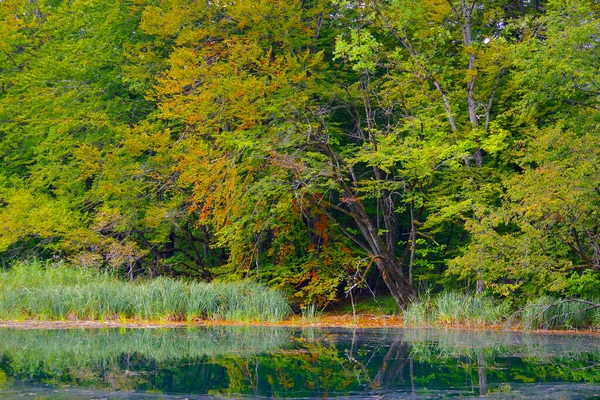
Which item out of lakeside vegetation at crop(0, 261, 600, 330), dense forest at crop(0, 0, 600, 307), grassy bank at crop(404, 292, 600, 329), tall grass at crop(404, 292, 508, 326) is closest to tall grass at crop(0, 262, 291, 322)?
lakeside vegetation at crop(0, 261, 600, 330)

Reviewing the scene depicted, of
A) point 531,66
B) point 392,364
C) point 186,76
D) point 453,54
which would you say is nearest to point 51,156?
point 186,76

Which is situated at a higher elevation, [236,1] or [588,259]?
[236,1]

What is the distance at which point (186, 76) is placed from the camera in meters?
18.5

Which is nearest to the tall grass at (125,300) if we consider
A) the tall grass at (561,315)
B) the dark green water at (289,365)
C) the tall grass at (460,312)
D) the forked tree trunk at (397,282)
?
the dark green water at (289,365)

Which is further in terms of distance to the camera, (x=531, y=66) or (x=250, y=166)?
(x=250, y=166)

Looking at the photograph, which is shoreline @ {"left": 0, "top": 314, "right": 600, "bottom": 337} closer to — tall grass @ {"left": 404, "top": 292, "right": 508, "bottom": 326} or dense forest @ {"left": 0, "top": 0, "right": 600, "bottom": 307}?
tall grass @ {"left": 404, "top": 292, "right": 508, "bottom": 326}

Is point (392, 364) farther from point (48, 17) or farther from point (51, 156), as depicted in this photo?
point (48, 17)

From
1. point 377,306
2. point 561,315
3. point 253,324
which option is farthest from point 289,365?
point 377,306

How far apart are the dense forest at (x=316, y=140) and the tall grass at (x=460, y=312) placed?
497 mm

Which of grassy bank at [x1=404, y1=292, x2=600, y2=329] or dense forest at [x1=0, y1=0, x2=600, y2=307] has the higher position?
dense forest at [x1=0, y1=0, x2=600, y2=307]

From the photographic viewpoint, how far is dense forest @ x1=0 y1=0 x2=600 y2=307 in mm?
14922

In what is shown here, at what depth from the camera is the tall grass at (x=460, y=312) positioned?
15477 millimetres

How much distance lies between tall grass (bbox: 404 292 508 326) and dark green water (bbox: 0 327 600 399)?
196cm

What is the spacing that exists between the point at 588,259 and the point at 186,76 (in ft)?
33.8
